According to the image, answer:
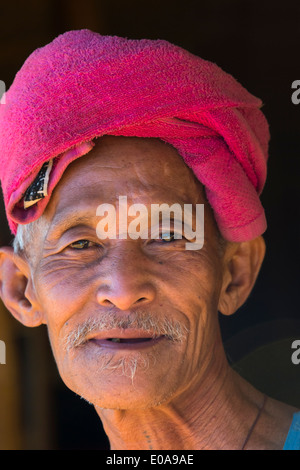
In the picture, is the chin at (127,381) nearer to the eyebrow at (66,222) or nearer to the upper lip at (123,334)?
the upper lip at (123,334)

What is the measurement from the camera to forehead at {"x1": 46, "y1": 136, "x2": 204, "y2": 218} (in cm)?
181

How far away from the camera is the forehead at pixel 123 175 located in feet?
5.93

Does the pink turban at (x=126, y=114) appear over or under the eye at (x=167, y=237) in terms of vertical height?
over

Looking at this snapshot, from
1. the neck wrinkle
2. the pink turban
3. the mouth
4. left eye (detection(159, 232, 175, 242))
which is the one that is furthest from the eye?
the neck wrinkle

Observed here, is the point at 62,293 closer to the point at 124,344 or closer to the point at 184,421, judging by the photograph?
the point at 124,344

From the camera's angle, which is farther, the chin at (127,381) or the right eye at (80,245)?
the right eye at (80,245)

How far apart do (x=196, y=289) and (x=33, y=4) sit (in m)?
1.97

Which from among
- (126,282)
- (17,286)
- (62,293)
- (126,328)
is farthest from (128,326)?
(17,286)

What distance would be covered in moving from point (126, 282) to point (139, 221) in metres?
0.19

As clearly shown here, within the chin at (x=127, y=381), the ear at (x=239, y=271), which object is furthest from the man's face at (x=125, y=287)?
the ear at (x=239, y=271)

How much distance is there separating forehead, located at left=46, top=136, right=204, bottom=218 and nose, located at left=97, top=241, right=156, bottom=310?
0.15 metres

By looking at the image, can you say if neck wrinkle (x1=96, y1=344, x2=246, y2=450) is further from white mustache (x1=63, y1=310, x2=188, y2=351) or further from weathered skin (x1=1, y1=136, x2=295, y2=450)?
white mustache (x1=63, y1=310, x2=188, y2=351)
